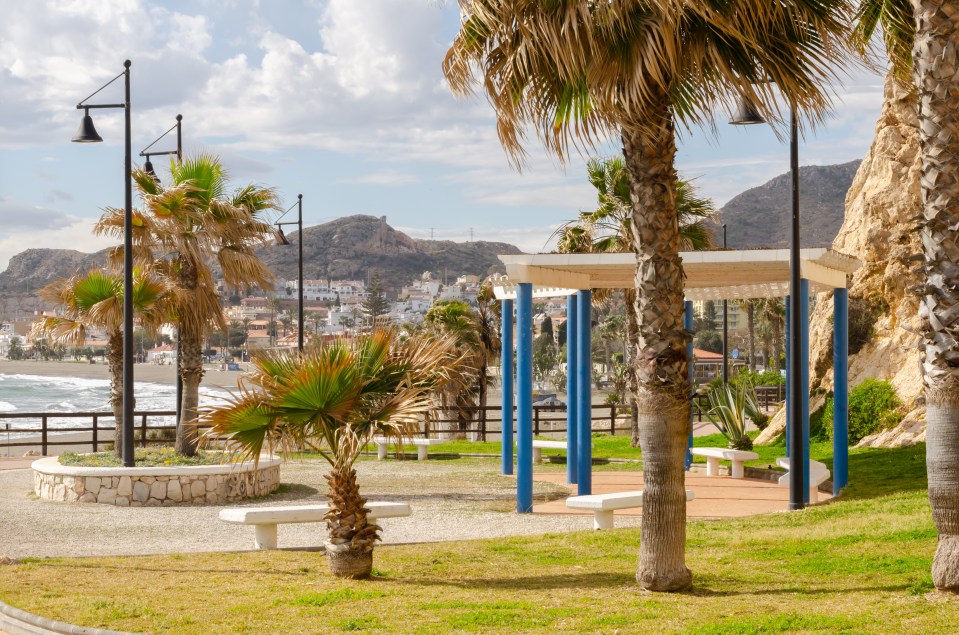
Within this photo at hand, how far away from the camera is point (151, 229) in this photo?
55.5 ft

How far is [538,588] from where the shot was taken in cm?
785

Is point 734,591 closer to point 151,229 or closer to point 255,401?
point 255,401

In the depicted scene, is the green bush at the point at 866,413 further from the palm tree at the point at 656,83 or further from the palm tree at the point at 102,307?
the palm tree at the point at 656,83

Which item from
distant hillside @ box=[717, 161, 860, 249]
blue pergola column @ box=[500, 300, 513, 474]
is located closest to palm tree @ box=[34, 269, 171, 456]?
blue pergola column @ box=[500, 300, 513, 474]

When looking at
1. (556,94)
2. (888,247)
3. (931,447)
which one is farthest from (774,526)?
(888,247)

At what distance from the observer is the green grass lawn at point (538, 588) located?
6496 mm

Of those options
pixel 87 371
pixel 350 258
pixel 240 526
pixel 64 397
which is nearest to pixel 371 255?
pixel 350 258

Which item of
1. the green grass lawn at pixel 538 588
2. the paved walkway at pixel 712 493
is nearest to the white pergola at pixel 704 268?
the paved walkway at pixel 712 493

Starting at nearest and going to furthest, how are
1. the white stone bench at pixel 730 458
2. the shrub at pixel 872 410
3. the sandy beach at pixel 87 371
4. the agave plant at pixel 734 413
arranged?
the white stone bench at pixel 730 458, the agave plant at pixel 734 413, the shrub at pixel 872 410, the sandy beach at pixel 87 371

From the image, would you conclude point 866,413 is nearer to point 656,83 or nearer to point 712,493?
point 712,493

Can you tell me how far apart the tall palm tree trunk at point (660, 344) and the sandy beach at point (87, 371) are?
116641 millimetres

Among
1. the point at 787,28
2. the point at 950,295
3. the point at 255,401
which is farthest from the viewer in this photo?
the point at 255,401

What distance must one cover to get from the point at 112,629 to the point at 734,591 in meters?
4.14

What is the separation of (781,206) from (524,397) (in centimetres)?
10352
